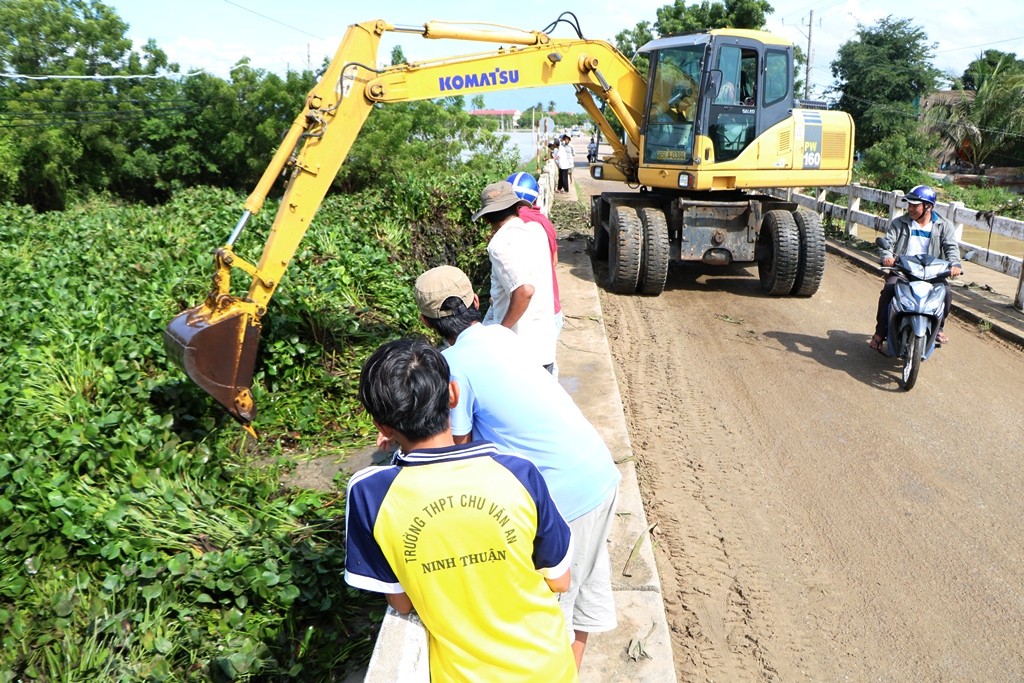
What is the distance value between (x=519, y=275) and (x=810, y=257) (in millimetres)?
6698

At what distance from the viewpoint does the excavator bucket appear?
507 centimetres

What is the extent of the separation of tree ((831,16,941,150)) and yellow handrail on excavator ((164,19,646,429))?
109ft

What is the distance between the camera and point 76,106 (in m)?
27.1

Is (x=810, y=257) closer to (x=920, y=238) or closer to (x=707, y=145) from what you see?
(x=707, y=145)

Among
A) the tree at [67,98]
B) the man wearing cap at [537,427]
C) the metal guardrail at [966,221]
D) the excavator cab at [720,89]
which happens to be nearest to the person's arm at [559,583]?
the man wearing cap at [537,427]

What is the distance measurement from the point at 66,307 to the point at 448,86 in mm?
3740

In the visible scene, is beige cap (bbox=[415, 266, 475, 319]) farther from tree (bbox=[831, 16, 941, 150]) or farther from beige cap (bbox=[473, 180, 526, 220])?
tree (bbox=[831, 16, 941, 150])

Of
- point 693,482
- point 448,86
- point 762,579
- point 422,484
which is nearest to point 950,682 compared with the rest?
point 762,579

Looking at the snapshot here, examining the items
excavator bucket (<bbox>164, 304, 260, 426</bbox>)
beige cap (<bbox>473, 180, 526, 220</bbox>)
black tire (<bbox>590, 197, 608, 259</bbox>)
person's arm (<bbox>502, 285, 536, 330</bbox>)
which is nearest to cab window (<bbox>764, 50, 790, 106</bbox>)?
black tire (<bbox>590, 197, 608, 259</bbox>)

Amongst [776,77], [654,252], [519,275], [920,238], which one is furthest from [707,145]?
[519,275]

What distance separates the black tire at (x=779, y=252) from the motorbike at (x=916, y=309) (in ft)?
8.68

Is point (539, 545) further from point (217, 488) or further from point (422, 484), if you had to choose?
point (217, 488)

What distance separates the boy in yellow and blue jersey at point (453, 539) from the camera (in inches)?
75.7

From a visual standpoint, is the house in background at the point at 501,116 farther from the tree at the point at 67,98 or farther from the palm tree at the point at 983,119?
the palm tree at the point at 983,119
